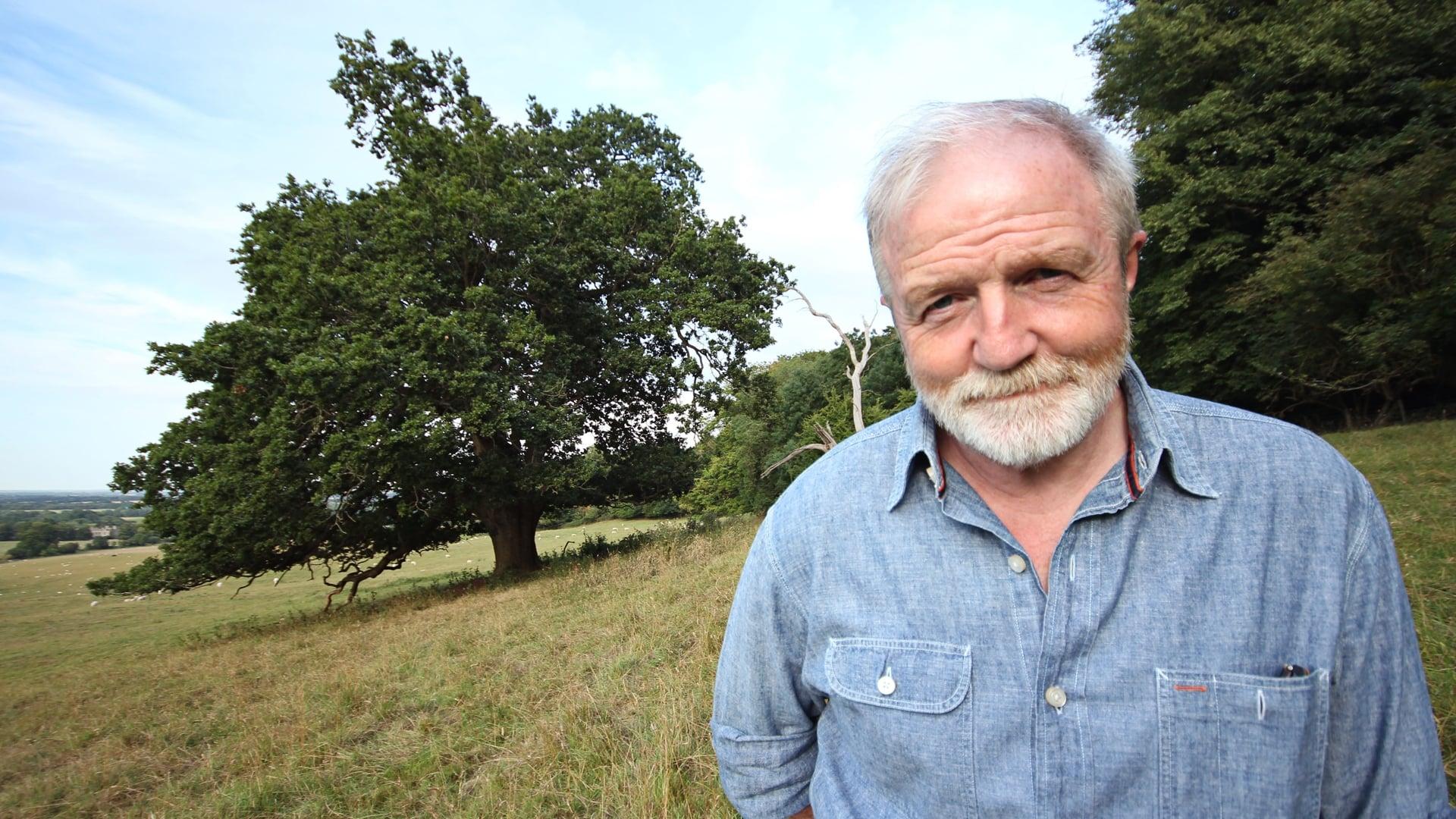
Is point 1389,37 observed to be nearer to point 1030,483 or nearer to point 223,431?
point 1030,483

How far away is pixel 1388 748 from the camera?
1019 mm

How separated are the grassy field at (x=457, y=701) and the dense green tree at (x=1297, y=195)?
3.30 m

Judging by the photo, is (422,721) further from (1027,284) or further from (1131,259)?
(1131,259)

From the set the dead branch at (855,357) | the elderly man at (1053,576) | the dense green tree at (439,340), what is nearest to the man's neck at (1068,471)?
the elderly man at (1053,576)

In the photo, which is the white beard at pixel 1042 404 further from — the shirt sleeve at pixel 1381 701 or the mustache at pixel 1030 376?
the shirt sleeve at pixel 1381 701

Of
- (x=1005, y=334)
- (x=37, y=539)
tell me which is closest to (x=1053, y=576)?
(x=1005, y=334)

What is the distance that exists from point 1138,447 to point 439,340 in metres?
13.1

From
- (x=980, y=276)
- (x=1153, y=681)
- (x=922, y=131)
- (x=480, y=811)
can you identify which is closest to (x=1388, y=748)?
(x=1153, y=681)

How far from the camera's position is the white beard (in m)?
1.14

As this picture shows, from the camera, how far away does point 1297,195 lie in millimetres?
15328

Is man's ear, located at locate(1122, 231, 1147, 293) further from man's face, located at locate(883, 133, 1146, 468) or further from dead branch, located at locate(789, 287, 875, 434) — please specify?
dead branch, located at locate(789, 287, 875, 434)

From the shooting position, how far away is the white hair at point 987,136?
1172 millimetres

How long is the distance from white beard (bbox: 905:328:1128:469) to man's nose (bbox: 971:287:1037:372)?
25 mm

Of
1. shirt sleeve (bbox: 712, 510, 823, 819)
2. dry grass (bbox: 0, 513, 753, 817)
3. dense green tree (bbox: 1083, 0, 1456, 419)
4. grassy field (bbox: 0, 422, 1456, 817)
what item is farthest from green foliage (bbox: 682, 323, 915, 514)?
shirt sleeve (bbox: 712, 510, 823, 819)
